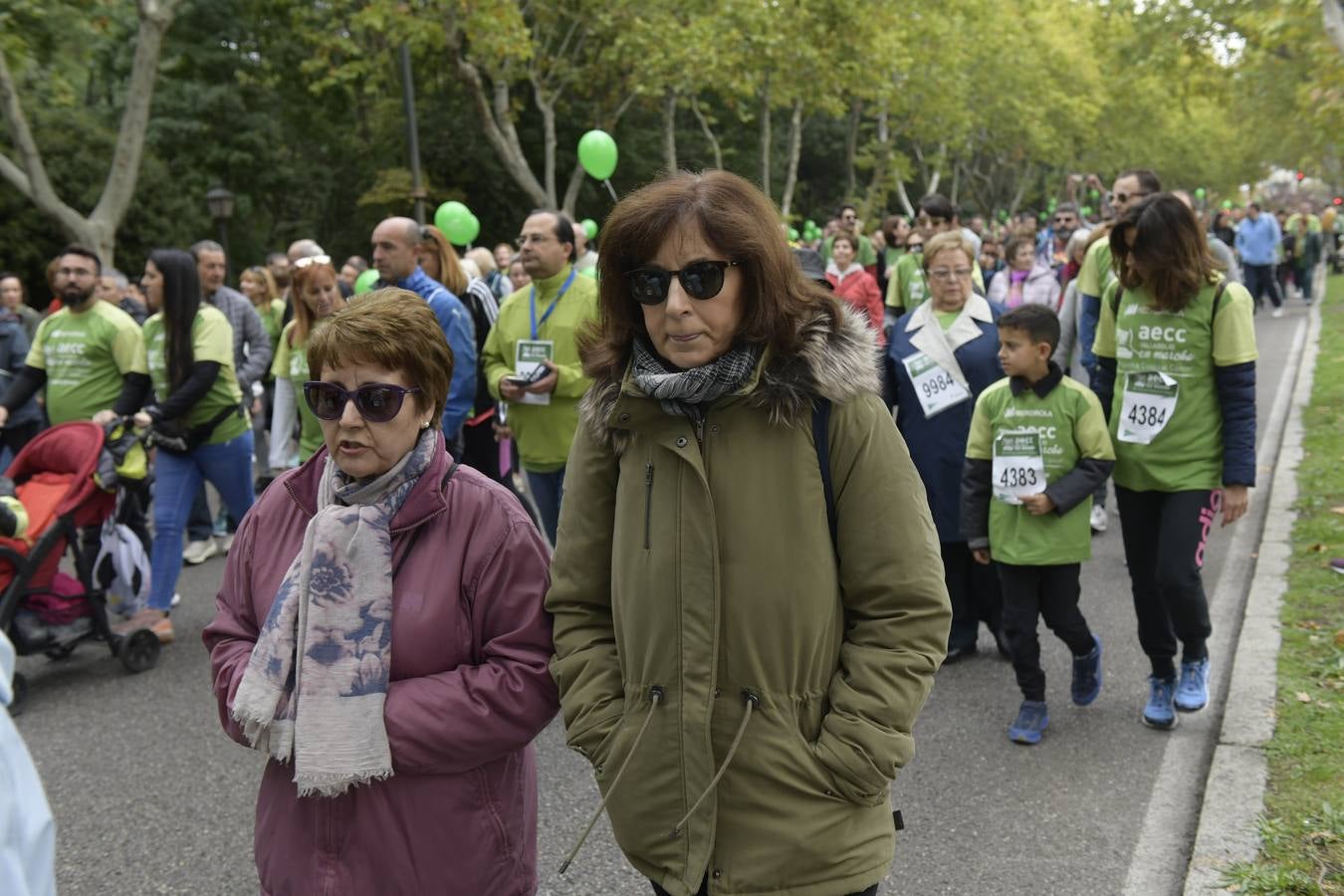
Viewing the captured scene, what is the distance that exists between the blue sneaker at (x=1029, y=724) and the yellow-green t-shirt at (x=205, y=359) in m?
4.31

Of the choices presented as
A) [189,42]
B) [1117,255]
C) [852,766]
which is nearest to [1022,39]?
[189,42]

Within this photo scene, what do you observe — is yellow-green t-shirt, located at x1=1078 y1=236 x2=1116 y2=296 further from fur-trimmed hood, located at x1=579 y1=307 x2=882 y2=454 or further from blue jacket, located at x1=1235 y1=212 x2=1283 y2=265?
blue jacket, located at x1=1235 y1=212 x2=1283 y2=265

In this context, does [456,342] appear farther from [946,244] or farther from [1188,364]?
[1188,364]

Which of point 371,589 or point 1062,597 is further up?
point 371,589

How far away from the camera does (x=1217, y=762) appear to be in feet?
14.1

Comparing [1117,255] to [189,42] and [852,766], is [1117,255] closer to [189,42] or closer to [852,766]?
[852,766]

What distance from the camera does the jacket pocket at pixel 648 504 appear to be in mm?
2195

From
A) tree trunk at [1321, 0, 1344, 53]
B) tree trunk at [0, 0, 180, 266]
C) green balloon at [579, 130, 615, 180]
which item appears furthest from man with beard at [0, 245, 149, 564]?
tree trunk at [0, 0, 180, 266]

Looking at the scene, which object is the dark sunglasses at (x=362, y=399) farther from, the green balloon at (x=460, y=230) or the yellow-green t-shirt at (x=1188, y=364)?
the green balloon at (x=460, y=230)

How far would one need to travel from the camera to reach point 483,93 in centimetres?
2756

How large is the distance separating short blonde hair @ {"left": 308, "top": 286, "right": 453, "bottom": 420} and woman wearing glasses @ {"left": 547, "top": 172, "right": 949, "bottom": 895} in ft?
1.45

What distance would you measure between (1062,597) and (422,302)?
10.2ft

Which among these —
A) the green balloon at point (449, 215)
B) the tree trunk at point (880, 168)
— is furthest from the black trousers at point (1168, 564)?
the tree trunk at point (880, 168)

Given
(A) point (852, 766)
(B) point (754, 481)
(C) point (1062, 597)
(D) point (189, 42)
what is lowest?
(C) point (1062, 597)
